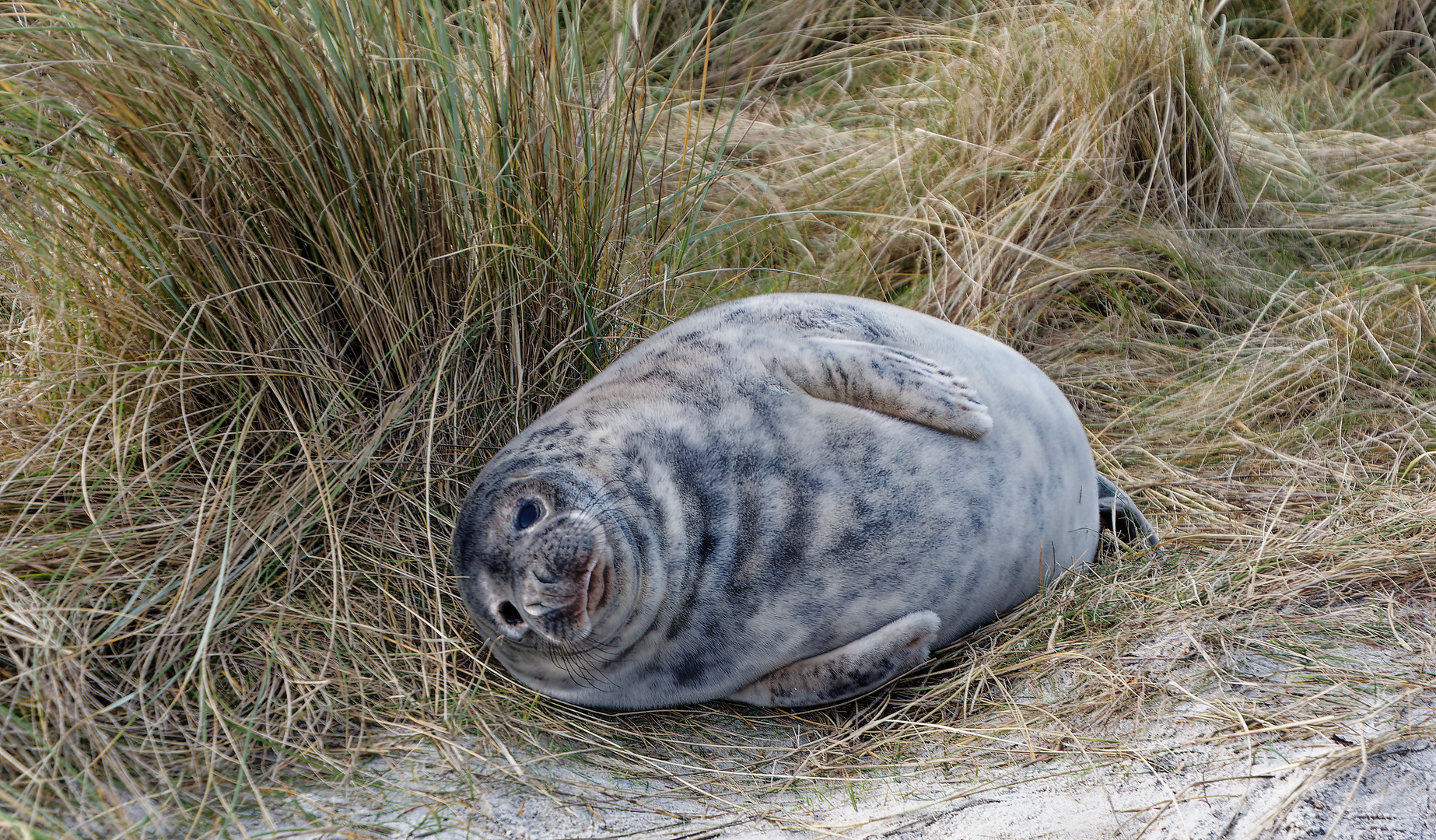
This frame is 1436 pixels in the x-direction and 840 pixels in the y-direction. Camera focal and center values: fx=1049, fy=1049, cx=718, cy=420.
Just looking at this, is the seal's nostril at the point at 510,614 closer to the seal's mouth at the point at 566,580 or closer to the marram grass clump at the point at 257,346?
the seal's mouth at the point at 566,580

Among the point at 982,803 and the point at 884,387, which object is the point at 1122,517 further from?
the point at 982,803

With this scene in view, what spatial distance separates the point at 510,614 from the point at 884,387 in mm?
945

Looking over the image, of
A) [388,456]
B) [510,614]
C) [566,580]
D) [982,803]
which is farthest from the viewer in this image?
[388,456]

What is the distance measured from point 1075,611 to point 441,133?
187 centimetres

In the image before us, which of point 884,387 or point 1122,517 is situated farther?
point 1122,517

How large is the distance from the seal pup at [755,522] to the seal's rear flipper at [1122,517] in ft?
1.57

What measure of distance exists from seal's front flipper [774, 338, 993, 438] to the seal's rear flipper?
66 centimetres

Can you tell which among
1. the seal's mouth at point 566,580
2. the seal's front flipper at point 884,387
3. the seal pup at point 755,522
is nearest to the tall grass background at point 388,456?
the seal pup at point 755,522

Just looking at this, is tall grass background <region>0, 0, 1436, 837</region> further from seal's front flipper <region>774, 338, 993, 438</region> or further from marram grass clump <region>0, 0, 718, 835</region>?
seal's front flipper <region>774, 338, 993, 438</region>

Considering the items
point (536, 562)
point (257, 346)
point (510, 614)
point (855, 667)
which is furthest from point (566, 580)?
point (257, 346)

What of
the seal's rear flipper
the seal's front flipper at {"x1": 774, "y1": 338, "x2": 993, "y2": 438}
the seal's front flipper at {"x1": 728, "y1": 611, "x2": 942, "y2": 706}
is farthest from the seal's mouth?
the seal's rear flipper

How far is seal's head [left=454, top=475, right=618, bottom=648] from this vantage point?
197 cm

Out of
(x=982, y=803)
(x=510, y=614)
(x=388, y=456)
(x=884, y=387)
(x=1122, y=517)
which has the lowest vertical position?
(x=1122, y=517)

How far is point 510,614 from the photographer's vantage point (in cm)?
211
